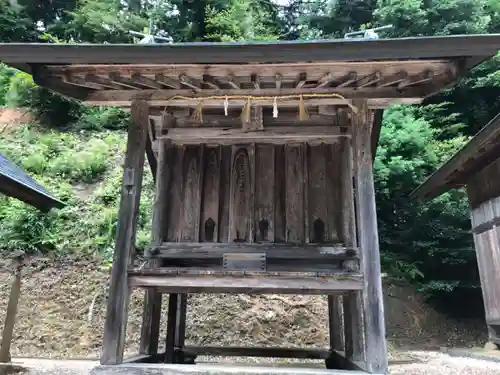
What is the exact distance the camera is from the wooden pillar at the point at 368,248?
397 centimetres

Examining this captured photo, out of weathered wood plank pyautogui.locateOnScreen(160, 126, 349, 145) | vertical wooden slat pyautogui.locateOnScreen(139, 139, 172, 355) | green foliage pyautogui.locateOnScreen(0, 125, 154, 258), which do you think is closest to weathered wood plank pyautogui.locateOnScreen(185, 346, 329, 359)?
vertical wooden slat pyautogui.locateOnScreen(139, 139, 172, 355)

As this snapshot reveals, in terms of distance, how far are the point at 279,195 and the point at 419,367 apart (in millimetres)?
4571

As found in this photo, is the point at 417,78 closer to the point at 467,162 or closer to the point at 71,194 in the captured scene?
the point at 467,162

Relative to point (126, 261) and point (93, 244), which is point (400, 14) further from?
point (126, 261)

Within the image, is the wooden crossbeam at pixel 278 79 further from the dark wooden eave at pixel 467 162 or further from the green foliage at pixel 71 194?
A: the green foliage at pixel 71 194

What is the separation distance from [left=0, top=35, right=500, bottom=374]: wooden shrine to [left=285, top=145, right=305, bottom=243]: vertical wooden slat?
14 mm

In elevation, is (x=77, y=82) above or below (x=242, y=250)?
above

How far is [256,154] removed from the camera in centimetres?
547

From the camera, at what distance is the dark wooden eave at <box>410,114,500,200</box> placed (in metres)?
6.51

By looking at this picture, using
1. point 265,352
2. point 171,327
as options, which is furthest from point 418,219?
point 171,327

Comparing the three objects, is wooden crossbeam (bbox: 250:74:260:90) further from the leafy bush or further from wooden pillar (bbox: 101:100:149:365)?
the leafy bush

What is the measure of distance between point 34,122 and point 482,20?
18.5 metres

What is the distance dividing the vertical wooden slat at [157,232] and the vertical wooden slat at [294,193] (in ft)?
5.12

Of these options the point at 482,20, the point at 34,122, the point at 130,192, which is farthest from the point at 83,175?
the point at 482,20
